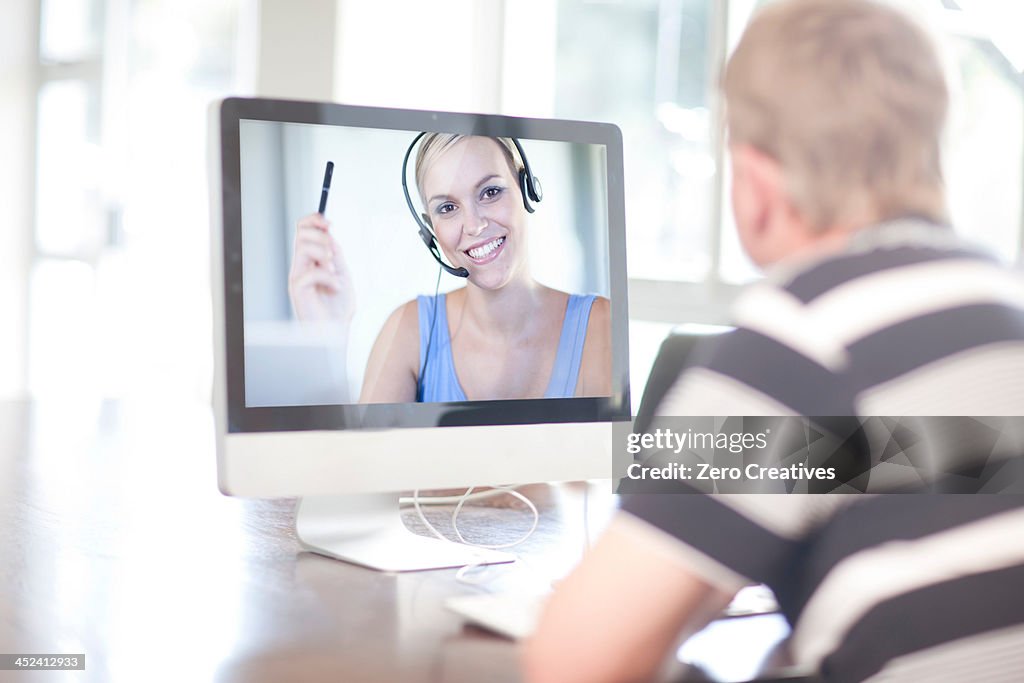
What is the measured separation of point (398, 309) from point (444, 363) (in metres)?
0.07

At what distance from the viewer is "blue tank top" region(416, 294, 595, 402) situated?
117cm

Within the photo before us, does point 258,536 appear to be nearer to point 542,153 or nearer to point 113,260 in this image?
point 542,153

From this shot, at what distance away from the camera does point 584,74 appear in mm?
4086

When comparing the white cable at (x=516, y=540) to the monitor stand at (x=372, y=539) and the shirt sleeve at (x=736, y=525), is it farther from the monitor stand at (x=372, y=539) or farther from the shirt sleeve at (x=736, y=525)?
the shirt sleeve at (x=736, y=525)

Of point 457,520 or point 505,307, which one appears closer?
point 505,307

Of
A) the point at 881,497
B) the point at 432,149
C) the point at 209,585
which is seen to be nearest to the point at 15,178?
the point at 432,149

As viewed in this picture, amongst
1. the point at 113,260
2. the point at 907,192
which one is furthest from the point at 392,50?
the point at 907,192

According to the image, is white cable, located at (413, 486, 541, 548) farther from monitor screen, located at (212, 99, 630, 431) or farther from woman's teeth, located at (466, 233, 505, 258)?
woman's teeth, located at (466, 233, 505, 258)

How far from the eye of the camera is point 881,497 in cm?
64

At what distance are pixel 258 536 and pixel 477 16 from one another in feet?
11.1

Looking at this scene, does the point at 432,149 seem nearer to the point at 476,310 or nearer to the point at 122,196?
the point at 476,310

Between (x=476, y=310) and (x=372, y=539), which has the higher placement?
(x=476, y=310)

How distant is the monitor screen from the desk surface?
0.16 m

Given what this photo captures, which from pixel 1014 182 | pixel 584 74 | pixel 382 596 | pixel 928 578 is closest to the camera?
pixel 928 578
